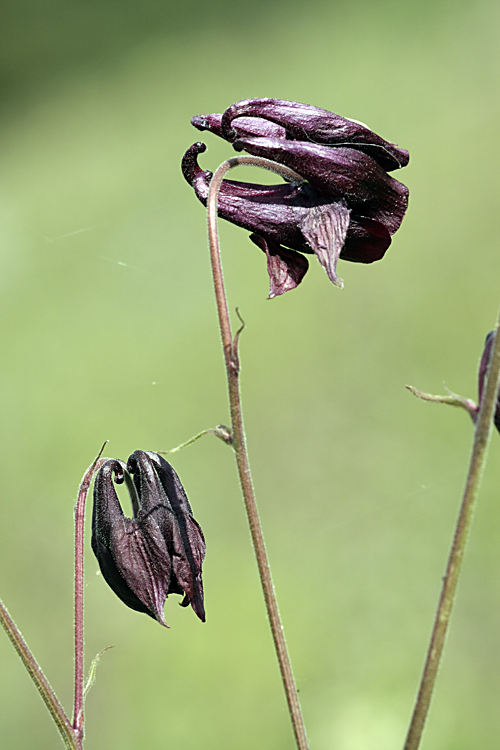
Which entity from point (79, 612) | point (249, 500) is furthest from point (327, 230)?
point (79, 612)

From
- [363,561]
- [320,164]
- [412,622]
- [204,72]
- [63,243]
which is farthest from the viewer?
[204,72]

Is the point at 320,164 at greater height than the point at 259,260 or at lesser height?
greater

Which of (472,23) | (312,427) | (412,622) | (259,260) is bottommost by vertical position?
(412,622)

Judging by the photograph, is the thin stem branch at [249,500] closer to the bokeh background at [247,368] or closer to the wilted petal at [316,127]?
the wilted petal at [316,127]

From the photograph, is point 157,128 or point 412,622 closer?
point 412,622

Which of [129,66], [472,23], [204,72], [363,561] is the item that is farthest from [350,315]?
[129,66]

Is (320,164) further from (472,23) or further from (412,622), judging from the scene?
(472,23)

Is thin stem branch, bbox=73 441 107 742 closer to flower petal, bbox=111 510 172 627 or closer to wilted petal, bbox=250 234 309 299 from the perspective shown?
flower petal, bbox=111 510 172 627
